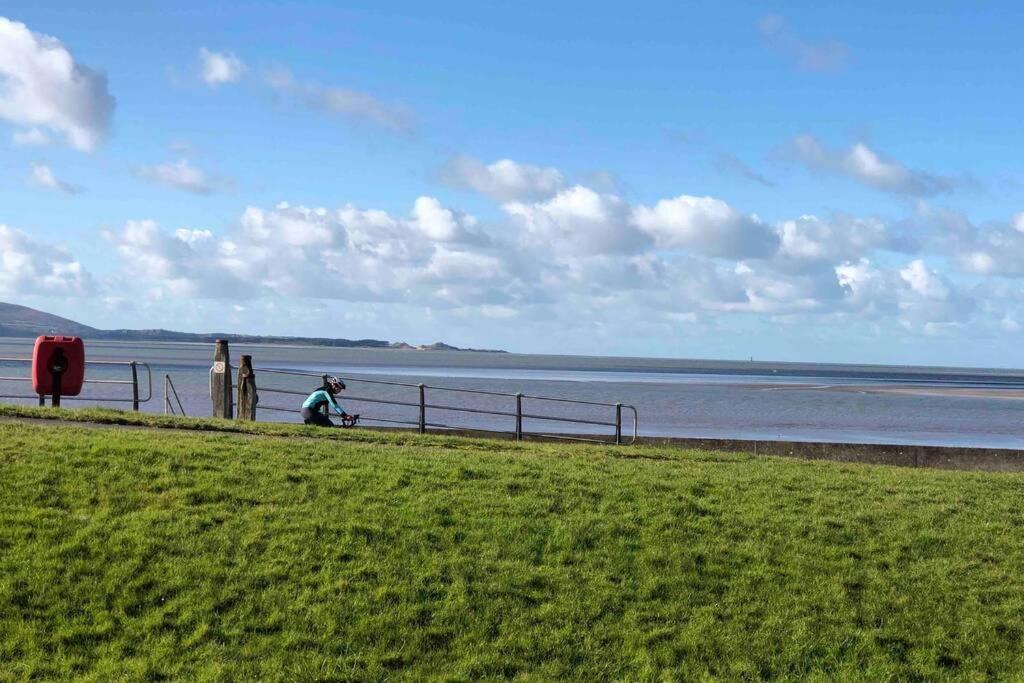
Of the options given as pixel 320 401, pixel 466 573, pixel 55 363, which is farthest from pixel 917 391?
pixel 466 573

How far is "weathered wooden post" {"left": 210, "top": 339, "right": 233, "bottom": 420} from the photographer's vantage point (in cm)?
1964

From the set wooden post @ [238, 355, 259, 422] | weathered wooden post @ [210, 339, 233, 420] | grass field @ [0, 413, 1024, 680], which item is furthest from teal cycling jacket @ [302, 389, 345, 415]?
grass field @ [0, 413, 1024, 680]

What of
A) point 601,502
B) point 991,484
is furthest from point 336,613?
point 991,484

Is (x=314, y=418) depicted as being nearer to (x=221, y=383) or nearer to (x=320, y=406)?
A: (x=320, y=406)

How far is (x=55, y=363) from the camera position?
746 inches

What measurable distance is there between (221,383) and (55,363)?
9.67 ft

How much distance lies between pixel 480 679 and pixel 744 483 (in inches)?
232

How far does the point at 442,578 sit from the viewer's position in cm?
927

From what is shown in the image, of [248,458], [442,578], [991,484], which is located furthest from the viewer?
[991,484]

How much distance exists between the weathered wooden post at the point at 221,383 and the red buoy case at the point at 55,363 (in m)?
2.34

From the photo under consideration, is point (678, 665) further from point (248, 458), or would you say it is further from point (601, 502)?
point (248, 458)

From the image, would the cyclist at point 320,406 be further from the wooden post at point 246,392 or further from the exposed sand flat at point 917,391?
the exposed sand flat at point 917,391

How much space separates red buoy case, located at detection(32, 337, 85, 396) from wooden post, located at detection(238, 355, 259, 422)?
2.86 m

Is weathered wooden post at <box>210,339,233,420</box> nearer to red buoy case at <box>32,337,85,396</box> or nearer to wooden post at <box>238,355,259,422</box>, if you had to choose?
wooden post at <box>238,355,259,422</box>
